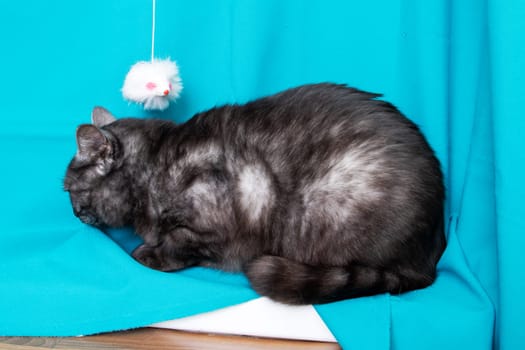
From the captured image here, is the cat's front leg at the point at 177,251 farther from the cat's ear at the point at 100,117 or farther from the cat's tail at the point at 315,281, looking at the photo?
the cat's ear at the point at 100,117

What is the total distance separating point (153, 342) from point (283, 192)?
0.63 metres

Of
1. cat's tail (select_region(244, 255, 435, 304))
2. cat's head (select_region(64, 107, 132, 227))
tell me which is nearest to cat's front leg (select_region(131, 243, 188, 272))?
cat's head (select_region(64, 107, 132, 227))

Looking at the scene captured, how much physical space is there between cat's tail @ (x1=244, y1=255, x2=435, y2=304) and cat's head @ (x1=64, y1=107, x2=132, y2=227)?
22.7 inches

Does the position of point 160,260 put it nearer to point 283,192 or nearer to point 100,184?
point 100,184

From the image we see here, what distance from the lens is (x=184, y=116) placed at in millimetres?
2578

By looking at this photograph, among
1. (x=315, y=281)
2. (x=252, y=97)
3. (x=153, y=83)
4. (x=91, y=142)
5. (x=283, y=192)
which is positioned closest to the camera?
(x=315, y=281)

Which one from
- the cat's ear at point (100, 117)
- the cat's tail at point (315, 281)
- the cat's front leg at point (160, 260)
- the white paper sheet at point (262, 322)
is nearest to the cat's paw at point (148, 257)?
the cat's front leg at point (160, 260)

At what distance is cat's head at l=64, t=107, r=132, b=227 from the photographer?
2.04 metres

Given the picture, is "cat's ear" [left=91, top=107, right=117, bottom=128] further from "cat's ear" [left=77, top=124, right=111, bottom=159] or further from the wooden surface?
the wooden surface

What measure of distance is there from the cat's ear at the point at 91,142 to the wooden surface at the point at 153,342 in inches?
24.9

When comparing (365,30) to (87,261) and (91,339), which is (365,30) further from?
(91,339)

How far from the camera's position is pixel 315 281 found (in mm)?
1721

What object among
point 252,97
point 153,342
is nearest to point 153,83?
point 252,97

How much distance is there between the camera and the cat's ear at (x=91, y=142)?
196cm
